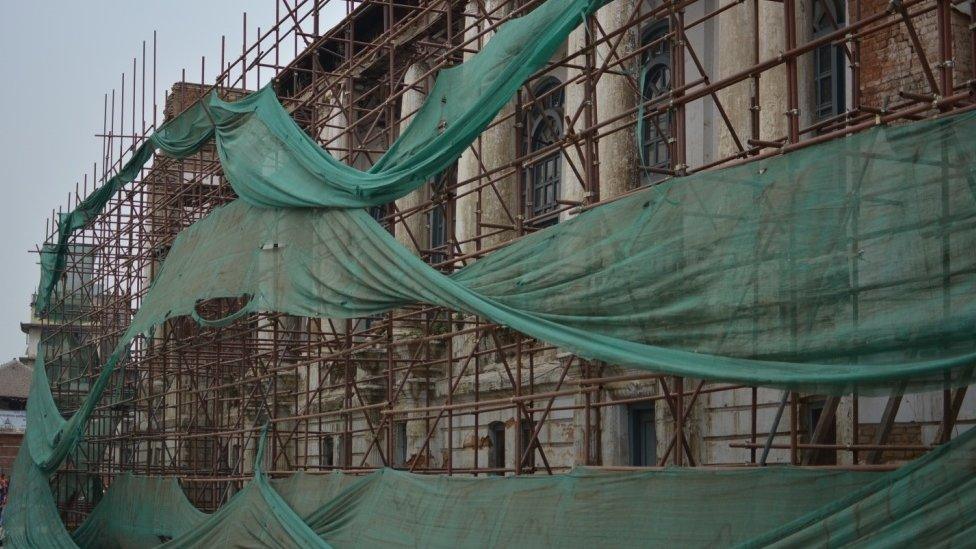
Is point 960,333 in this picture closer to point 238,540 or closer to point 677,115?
point 677,115

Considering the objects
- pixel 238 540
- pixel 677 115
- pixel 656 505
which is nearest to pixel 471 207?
pixel 238 540

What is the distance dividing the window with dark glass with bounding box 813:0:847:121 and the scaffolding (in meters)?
0.11

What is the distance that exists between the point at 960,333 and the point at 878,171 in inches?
52.1

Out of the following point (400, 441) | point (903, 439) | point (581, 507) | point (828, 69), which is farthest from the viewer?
point (400, 441)

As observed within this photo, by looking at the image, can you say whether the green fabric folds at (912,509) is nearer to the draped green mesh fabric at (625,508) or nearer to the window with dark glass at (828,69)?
the draped green mesh fabric at (625,508)

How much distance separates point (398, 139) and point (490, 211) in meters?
7.95

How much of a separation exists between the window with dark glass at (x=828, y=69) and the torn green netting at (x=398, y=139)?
4023mm

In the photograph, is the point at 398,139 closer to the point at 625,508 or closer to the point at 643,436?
the point at 625,508

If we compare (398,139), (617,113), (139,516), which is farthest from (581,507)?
(139,516)

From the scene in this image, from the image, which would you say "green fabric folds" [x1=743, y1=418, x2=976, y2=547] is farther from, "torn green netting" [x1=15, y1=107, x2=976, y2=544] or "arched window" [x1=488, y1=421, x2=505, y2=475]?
"arched window" [x1=488, y1=421, x2=505, y2=475]

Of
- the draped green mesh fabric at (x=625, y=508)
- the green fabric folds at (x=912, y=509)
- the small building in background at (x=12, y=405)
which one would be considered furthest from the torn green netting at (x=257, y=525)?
the small building in background at (x=12, y=405)

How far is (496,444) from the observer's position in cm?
2302

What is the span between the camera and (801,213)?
10031 mm

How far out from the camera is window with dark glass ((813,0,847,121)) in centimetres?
1630
